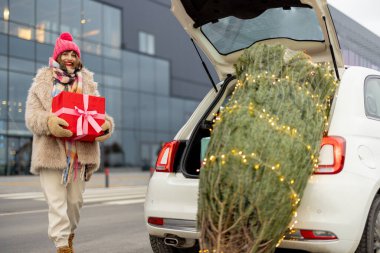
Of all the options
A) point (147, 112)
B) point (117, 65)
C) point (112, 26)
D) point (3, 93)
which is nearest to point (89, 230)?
point (3, 93)

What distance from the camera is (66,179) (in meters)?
4.12

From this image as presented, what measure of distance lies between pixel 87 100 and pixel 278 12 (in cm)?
176

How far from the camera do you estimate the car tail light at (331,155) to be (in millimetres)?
3156

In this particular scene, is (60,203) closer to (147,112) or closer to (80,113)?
(80,113)

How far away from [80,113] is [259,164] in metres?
1.83

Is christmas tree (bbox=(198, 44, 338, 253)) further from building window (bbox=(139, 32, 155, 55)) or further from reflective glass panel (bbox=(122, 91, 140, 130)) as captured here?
building window (bbox=(139, 32, 155, 55))

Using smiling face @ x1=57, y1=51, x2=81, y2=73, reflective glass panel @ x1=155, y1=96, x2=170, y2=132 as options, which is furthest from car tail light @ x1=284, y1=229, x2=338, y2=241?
reflective glass panel @ x1=155, y1=96, x2=170, y2=132

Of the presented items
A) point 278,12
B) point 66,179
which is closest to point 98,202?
point 66,179

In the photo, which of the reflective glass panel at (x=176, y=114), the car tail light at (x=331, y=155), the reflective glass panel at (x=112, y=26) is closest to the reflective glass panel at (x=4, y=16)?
the reflective glass panel at (x=112, y=26)

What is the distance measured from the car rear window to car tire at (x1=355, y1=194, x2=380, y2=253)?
1409mm

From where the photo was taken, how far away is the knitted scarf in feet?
13.6

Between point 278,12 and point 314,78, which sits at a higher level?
point 278,12

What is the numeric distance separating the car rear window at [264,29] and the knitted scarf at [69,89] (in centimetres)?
123

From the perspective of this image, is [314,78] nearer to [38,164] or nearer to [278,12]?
[278,12]
